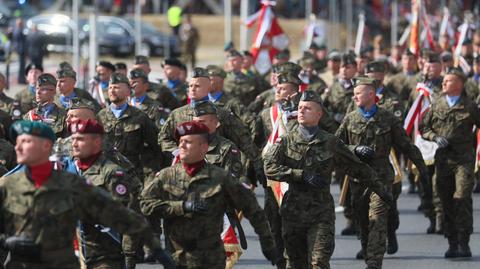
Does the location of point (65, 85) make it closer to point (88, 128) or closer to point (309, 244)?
point (309, 244)

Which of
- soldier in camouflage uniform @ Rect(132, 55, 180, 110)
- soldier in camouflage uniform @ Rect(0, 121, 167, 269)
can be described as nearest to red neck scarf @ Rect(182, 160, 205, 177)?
soldier in camouflage uniform @ Rect(0, 121, 167, 269)

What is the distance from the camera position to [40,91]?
16312 millimetres

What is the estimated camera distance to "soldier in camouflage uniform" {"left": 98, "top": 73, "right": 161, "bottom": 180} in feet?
50.0

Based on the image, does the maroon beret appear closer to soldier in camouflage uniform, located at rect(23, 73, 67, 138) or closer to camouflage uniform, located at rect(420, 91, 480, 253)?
soldier in camouflage uniform, located at rect(23, 73, 67, 138)

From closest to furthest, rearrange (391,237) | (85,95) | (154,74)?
(391,237), (85,95), (154,74)

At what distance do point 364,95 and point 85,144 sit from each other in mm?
4781

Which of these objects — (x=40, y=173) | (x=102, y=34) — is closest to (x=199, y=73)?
(x=40, y=173)

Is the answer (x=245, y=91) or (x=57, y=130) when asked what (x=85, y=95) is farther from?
(x=245, y=91)

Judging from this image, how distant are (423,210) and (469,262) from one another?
12.9 ft

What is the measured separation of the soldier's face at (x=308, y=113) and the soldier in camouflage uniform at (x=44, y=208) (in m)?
3.49

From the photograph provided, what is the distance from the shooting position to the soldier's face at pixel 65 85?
17453 millimetres

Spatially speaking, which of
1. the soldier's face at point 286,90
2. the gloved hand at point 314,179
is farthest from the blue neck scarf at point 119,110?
the gloved hand at point 314,179

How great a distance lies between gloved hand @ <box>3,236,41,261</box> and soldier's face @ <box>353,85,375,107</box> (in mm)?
6070

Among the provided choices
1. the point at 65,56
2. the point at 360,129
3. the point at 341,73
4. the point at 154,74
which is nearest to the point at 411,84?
the point at 341,73
